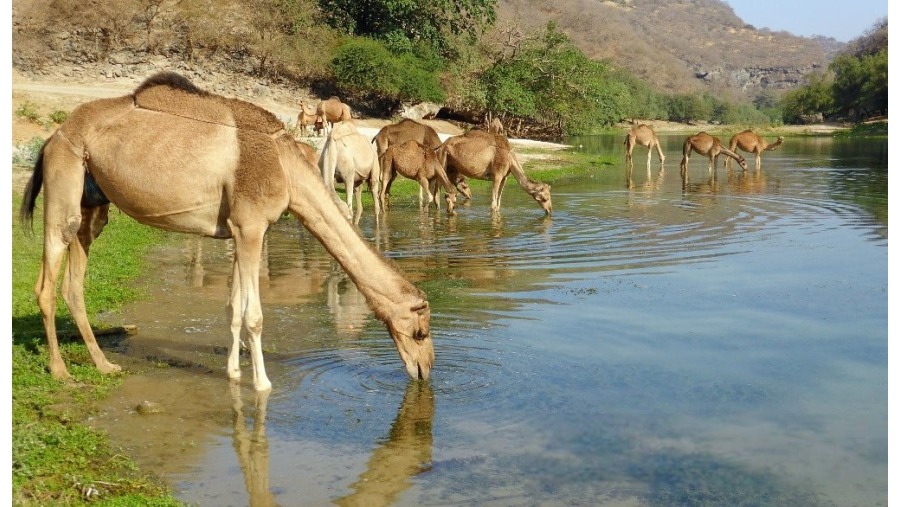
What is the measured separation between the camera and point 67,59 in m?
41.6

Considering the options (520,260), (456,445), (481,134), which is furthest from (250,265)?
(481,134)

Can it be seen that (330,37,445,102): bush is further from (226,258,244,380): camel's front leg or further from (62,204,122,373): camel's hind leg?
(226,258,244,380): camel's front leg

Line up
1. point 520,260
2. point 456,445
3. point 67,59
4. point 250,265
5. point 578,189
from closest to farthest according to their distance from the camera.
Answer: point 456,445 → point 250,265 → point 520,260 → point 578,189 → point 67,59

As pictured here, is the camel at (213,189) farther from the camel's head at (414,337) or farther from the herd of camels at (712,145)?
the herd of camels at (712,145)

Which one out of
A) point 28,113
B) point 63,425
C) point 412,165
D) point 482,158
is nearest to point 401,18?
point 28,113

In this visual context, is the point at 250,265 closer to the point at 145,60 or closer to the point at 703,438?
the point at 703,438

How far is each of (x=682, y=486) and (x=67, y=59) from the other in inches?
1606

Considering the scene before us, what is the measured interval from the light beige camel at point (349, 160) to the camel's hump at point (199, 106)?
32.4 feet

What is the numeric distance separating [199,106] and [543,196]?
12836 mm

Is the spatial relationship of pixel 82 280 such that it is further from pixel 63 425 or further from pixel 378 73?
pixel 378 73

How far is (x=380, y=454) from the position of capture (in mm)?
6359

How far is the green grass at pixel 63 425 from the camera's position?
215 inches

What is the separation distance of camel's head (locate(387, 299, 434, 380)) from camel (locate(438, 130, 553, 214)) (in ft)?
43.1

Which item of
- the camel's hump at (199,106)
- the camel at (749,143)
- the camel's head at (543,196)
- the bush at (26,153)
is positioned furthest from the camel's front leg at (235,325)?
the camel at (749,143)
